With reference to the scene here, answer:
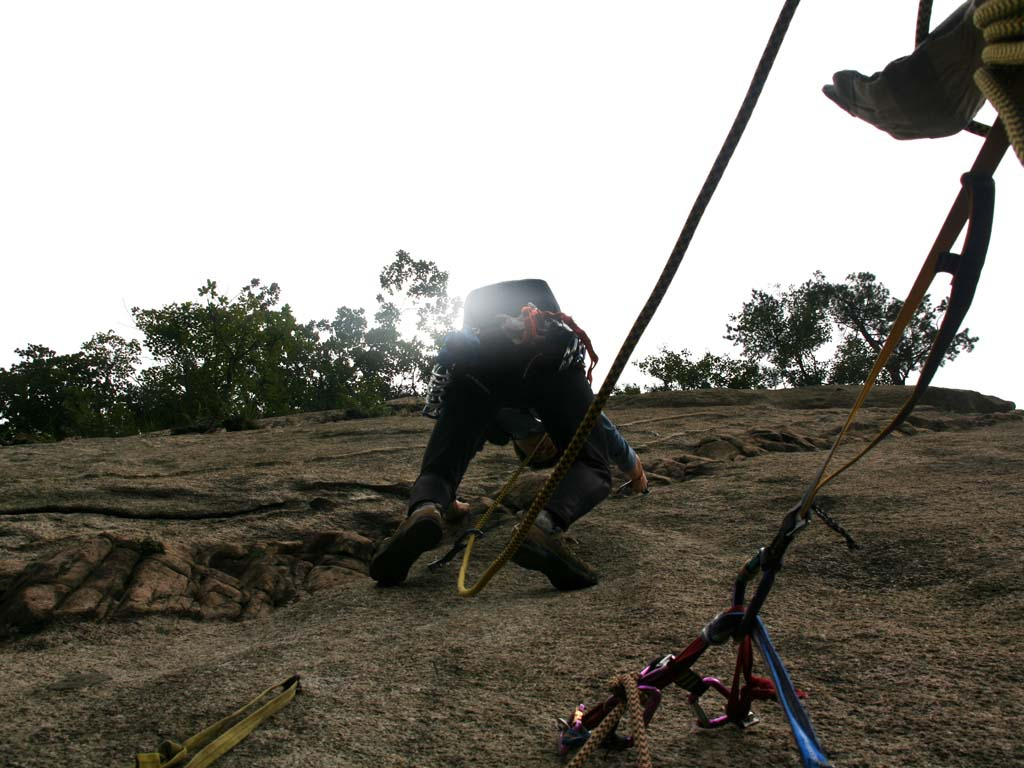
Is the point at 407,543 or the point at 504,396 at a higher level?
the point at 504,396

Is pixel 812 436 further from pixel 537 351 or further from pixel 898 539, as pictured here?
pixel 537 351

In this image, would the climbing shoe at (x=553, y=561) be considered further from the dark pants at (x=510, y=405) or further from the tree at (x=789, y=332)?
the tree at (x=789, y=332)

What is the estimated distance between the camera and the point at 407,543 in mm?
2844

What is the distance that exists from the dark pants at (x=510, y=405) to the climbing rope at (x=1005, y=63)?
2126 millimetres

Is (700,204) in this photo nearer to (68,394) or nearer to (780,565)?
(780,565)

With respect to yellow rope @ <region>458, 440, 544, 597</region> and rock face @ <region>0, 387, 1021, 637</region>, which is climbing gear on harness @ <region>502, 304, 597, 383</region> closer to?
yellow rope @ <region>458, 440, 544, 597</region>

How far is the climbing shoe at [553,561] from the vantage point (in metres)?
2.66

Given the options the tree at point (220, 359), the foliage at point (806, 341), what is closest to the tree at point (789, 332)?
the foliage at point (806, 341)

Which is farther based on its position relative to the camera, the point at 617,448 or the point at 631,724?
the point at 617,448

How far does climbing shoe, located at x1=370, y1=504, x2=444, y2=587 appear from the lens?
110 inches

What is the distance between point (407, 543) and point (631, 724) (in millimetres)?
1681

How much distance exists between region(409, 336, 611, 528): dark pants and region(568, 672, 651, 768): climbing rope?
1625 millimetres

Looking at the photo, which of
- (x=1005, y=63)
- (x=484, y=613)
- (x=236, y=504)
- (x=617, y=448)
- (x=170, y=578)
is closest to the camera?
(x=1005, y=63)

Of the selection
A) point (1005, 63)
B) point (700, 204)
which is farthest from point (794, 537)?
point (1005, 63)
